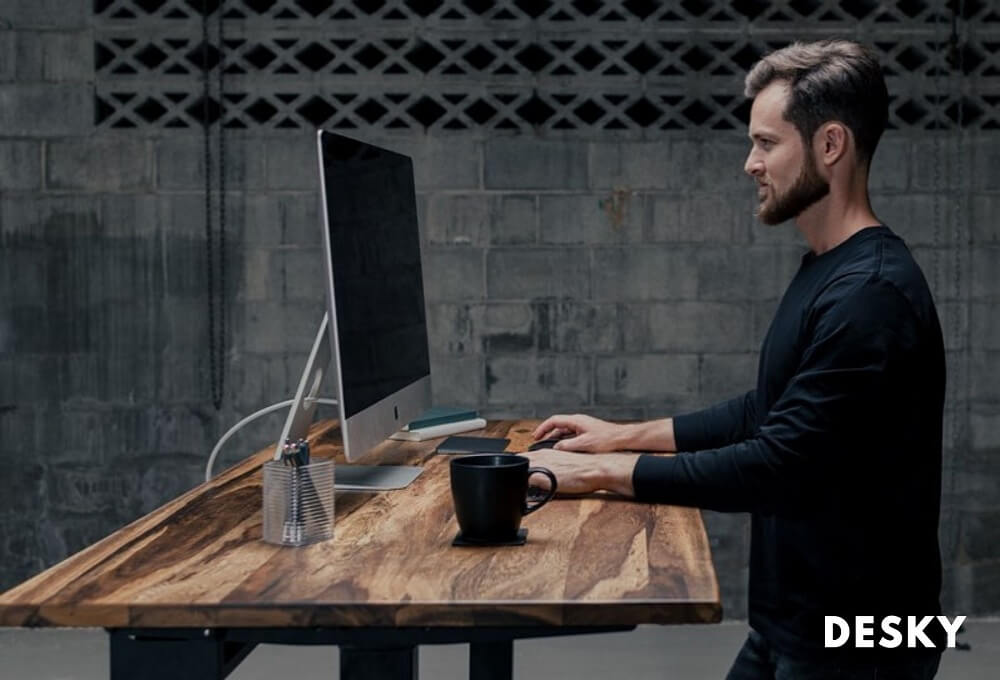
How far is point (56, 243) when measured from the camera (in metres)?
3.37

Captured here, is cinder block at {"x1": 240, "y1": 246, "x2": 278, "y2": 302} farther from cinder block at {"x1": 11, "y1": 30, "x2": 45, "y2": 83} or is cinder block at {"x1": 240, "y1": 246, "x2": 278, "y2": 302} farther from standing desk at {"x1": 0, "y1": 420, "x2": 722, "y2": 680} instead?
standing desk at {"x1": 0, "y1": 420, "x2": 722, "y2": 680}

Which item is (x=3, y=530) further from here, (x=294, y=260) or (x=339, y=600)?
(x=339, y=600)

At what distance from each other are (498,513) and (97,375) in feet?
7.97

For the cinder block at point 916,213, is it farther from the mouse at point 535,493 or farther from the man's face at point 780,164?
the mouse at point 535,493

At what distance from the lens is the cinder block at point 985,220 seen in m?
3.40

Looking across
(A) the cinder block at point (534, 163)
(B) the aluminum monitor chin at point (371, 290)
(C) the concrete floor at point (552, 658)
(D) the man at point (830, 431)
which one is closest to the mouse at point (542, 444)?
(B) the aluminum monitor chin at point (371, 290)

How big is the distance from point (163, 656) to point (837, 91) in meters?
1.04

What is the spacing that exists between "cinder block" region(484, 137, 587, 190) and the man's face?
1864mm

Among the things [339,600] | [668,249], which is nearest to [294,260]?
[668,249]

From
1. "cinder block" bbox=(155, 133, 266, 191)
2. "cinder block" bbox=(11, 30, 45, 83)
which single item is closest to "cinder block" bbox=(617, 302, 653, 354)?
"cinder block" bbox=(155, 133, 266, 191)

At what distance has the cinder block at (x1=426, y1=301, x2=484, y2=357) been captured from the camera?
11.2 feet

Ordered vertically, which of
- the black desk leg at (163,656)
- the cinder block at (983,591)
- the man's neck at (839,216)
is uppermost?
the man's neck at (839,216)

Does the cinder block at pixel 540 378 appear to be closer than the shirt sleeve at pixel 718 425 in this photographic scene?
No

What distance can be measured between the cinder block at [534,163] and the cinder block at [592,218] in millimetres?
50
